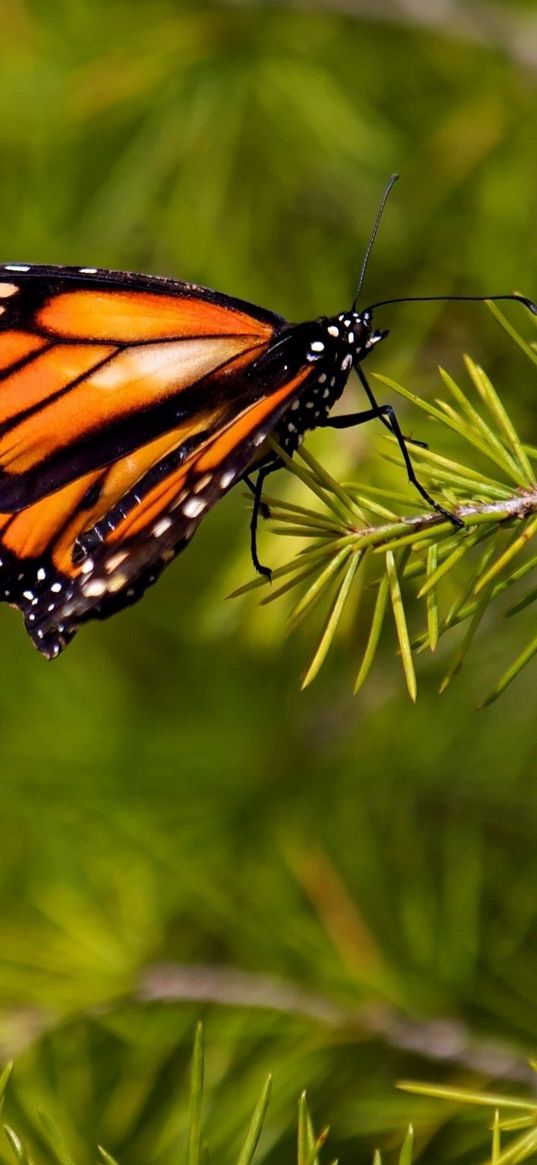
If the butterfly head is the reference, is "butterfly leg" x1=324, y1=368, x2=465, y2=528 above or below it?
below

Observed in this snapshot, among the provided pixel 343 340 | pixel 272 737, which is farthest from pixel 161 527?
pixel 272 737

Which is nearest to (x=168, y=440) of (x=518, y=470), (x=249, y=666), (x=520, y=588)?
(x=518, y=470)

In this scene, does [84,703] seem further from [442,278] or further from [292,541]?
[442,278]

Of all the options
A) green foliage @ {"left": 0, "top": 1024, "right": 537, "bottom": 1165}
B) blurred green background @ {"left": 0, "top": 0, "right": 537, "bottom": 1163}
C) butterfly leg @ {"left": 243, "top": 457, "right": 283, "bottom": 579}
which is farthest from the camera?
blurred green background @ {"left": 0, "top": 0, "right": 537, "bottom": 1163}

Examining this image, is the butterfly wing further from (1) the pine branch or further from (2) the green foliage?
(2) the green foliage

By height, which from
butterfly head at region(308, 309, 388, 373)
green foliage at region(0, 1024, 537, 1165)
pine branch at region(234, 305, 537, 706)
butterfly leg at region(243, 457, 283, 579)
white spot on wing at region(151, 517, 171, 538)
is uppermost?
butterfly head at region(308, 309, 388, 373)

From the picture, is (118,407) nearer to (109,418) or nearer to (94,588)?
(109,418)

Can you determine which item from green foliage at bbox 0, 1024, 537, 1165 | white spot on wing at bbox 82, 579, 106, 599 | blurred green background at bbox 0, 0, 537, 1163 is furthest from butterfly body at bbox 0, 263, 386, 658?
→ green foliage at bbox 0, 1024, 537, 1165
